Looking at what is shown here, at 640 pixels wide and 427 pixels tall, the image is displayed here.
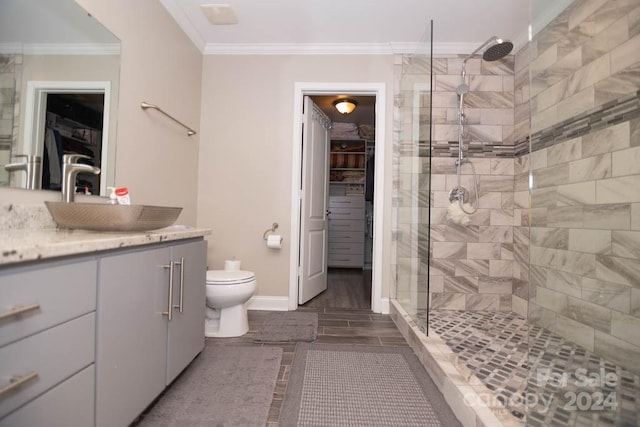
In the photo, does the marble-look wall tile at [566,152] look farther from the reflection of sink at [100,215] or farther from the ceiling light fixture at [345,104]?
the ceiling light fixture at [345,104]

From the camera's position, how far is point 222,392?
136cm

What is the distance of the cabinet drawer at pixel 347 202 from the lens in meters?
5.09

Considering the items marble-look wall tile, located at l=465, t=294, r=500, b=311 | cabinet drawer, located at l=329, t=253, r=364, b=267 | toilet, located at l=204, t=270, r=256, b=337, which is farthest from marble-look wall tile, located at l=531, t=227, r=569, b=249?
cabinet drawer, located at l=329, t=253, r=364, b=267

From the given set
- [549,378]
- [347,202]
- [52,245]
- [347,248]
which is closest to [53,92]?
[52,245]

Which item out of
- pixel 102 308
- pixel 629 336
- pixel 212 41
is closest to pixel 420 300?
pixel 629 336

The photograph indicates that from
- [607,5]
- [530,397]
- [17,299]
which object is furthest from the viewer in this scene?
[607,5]

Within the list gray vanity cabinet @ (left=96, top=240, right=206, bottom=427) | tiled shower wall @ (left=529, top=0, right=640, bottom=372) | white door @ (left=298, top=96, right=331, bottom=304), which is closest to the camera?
gray vanity cabinet @ (left=96, top=240, right=206, bottom=427)

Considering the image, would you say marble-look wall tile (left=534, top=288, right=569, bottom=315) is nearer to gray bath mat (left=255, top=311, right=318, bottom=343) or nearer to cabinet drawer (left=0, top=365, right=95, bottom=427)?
gray bath mat (left=255, top=311, right=318, bottom=343)

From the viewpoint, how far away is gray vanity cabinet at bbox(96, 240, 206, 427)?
2.90 ft

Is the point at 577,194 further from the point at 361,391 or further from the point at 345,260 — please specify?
the point at 345,260

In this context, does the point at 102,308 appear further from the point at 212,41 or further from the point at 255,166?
the point at 212,41

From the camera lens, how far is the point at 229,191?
2.63 metres

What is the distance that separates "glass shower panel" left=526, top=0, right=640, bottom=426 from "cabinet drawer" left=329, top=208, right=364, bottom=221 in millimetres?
3544

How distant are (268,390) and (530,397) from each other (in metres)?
1.09
